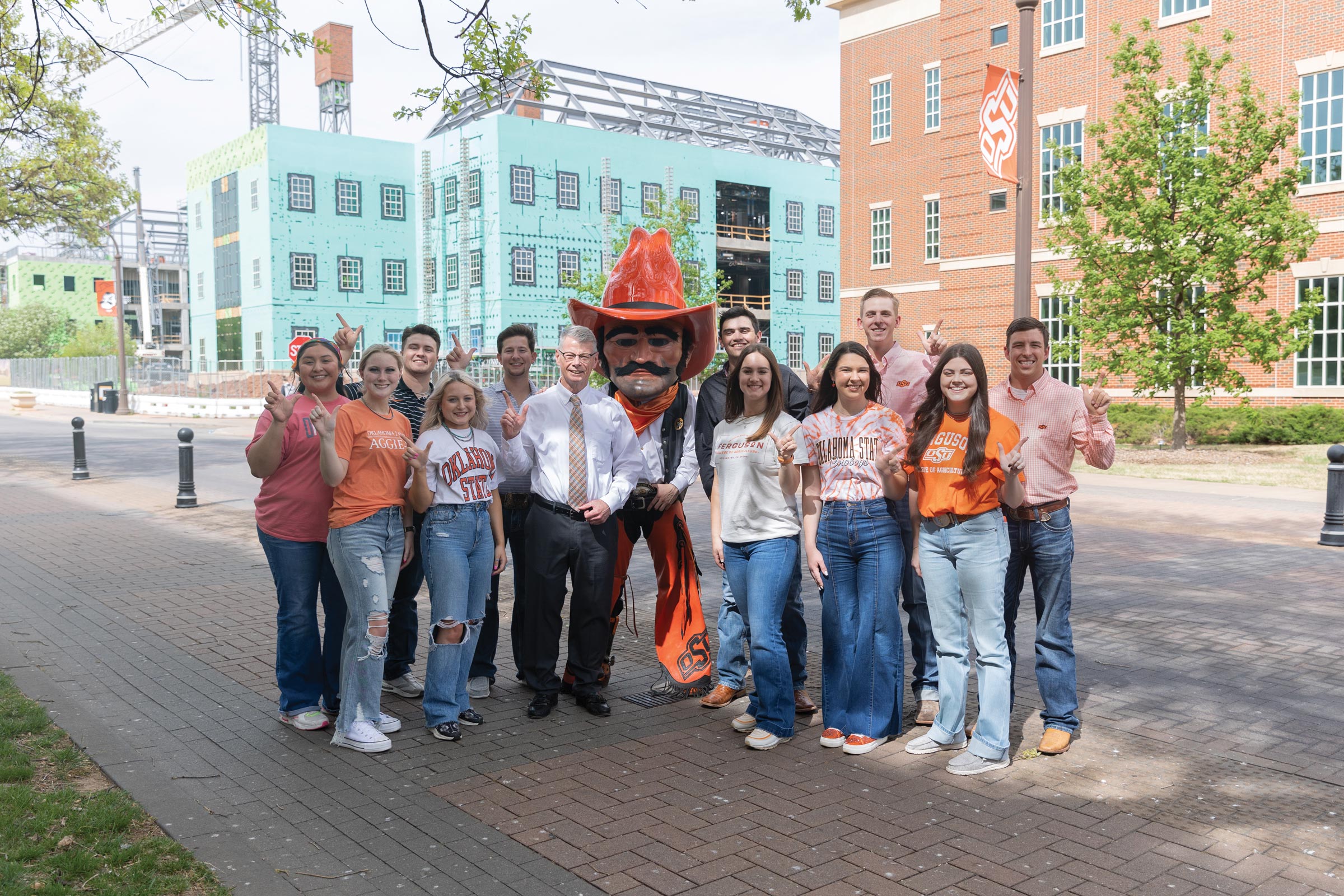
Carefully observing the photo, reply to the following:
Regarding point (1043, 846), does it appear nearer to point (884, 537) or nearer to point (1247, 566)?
point (884, 537)

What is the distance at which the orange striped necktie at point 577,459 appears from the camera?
568 cm

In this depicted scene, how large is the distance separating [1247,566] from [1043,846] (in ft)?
23.9

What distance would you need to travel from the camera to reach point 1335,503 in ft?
36.8

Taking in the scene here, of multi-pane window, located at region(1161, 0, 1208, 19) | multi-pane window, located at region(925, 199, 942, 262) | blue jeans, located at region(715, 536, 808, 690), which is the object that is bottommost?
blue jeans, located at region(715, 536, 808, 690)

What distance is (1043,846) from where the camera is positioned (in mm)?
4043

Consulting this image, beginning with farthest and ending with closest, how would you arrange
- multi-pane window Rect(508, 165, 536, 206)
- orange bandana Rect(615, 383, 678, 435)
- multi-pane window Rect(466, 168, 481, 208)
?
1. multi-pane window Rect(466, 168, 481, 208)
2. multi-pane window Rect(508, 165, 536, 206)
3. orange bandana Rect(615, 383, 678, 435)

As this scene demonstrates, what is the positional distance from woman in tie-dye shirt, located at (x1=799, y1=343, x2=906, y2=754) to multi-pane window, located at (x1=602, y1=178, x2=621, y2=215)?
42.7 metres

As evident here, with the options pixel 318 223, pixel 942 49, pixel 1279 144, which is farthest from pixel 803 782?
pixel 318 223

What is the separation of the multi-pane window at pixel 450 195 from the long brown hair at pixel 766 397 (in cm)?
4385

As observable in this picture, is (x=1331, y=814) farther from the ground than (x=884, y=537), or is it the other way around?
(x=884, y=537)

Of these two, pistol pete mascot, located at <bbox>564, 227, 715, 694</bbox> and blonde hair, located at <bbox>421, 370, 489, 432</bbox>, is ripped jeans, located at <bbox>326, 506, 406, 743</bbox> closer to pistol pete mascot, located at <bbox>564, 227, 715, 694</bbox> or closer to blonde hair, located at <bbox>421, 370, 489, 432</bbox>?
blonde hair, located at <bbox>421, 370, 489, 432</bbox>

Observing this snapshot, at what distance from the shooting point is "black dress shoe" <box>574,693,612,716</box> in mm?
5750

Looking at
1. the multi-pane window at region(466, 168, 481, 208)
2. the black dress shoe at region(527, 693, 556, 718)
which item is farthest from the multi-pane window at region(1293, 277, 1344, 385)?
the multi-pane window at region(466, 168, 481, 208)

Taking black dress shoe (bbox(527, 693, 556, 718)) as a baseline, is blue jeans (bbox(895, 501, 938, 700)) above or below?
above
